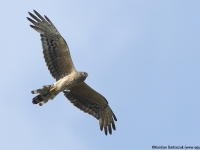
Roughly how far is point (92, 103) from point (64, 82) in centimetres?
178

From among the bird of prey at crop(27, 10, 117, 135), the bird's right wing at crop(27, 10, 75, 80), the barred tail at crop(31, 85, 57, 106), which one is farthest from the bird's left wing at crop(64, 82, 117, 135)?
the barred tail at crop(31, 85, 57, 106)

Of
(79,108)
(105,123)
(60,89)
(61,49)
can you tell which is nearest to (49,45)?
(61,49)

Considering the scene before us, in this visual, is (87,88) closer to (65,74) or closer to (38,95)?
(65,74)

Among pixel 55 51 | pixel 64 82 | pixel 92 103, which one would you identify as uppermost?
pixel 55 51

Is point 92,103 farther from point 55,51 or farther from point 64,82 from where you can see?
point 55,51

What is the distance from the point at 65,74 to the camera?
12.8 metres

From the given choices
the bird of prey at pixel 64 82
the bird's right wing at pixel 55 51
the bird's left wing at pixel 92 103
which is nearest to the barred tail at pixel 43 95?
the bird of prey at pixel 64 82

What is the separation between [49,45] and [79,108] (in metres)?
2.63

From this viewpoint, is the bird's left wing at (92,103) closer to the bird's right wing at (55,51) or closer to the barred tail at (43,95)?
the bird's right wing at (55,51)

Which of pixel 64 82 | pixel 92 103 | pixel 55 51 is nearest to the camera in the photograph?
pixel 64 82

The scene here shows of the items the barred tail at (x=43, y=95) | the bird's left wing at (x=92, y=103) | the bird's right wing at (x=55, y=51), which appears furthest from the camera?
the bird's left wing at (x=92, y=103)

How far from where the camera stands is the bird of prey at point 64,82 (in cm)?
1234

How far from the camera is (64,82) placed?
12312mm

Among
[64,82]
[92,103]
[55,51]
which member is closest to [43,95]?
[64,82]
